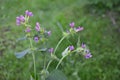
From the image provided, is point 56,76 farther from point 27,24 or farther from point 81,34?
point 81,34

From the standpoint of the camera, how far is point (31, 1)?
4.75m

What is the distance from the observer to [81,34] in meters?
4.11

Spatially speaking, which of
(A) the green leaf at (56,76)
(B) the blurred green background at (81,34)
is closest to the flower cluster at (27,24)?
(A) the green leaf at (56,76)

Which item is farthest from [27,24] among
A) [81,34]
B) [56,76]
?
[81,34]

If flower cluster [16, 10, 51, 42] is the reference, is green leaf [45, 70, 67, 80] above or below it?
below

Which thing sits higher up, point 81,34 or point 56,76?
point 81,34

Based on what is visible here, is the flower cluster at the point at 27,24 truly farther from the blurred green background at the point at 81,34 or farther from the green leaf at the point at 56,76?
the blurred green background at the point at 81,34

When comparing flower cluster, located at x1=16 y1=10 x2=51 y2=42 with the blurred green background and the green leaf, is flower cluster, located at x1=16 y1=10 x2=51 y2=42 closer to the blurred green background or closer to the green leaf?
the green leaf

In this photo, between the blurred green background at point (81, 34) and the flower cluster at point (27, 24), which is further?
the blurred green background at point (81, 34)

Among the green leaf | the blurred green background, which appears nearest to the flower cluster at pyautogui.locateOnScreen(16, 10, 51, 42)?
the green leaf

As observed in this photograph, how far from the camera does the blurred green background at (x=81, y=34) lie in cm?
348

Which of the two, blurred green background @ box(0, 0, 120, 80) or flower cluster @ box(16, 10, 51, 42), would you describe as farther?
blurred green background @ box(0, 0, 120, 80)

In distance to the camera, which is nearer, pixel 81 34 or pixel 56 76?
pixel 56 76

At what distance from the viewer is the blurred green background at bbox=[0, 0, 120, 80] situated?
348 cm
